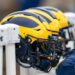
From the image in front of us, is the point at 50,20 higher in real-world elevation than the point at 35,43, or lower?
higher

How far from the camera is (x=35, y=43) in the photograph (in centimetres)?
168

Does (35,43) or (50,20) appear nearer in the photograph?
(35,43)

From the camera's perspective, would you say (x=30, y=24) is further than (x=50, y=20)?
No

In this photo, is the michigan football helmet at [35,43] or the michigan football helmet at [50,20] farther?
the michigan football helmet at [50,20]

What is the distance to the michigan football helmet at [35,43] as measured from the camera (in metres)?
1.57

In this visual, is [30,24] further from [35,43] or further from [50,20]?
[50,20]

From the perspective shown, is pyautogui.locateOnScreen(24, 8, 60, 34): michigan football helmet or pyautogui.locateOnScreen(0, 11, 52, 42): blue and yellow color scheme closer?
pyautogui.locateOnScreen(0, 11, 52, 42): blue and yellow color scheme

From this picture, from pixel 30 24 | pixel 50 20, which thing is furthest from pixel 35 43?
pixel 50 20

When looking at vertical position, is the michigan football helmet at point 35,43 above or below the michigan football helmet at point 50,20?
below

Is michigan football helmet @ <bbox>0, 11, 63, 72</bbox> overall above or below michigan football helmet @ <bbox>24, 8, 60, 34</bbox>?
below

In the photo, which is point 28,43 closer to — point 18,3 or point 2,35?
point 2,35

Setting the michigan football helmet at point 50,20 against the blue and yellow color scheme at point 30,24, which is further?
the michigan football helmet at point 50,20

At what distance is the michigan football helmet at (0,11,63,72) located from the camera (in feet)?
5.15

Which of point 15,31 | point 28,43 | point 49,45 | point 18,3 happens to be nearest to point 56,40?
point 49,45
